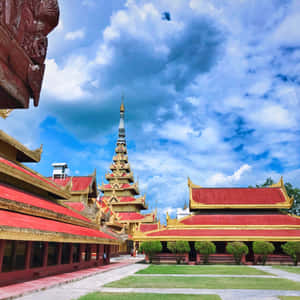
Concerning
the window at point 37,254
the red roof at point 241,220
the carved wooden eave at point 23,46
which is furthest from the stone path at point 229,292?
the red roof at point 241,220

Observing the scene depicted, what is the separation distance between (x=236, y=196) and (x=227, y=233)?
716cm

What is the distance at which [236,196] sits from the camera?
30.3 metres

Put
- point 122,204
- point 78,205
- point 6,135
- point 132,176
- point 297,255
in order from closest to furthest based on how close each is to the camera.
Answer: point 6,135, point 297,255, point 78,205, point 122,204, point 132,176

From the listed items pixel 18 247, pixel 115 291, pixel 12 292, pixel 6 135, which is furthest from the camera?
pixel 6 135

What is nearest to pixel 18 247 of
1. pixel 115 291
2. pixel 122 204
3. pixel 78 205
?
pixel 115 291

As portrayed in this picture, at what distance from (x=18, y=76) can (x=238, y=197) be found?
3011cm

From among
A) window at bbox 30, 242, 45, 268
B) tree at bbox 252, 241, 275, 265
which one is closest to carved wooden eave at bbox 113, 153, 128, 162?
tree at bbox 252, 241, 275, 265

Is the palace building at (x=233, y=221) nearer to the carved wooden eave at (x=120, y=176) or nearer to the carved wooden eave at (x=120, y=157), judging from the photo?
the carved wooden eave at (x=120, y=176)

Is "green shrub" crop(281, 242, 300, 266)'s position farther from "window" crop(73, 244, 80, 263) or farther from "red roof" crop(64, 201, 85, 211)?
"red roof" crop(64, 201, 85, 211)

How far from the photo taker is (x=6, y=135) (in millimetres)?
13359

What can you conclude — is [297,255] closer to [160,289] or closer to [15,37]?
[160,289]

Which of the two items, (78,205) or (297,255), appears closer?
(297,255)

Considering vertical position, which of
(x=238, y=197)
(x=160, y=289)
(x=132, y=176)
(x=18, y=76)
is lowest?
(x=160, y=289)

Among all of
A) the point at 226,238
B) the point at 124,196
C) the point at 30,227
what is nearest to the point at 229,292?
the point at 30,227
